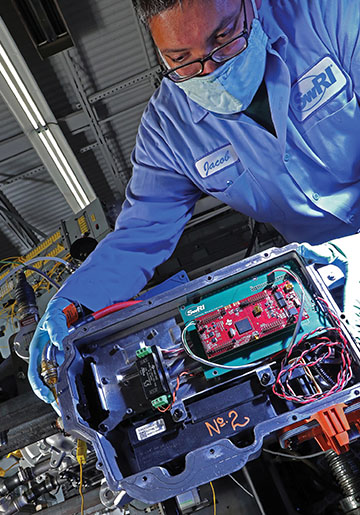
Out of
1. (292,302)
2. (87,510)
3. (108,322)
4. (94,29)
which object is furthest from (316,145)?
(94,29)

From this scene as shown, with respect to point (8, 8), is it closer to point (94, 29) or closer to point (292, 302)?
point (94, 29)

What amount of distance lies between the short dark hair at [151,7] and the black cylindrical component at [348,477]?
168 cm

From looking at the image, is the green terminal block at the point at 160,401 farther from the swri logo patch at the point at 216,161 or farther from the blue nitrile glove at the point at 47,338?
the swri logo patch at the point at 216,161

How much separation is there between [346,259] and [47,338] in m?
1.07

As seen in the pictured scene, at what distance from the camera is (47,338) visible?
1670 millimetres

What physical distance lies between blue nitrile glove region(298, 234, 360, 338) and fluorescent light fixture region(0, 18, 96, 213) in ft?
10.3

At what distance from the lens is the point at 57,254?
3.03 m

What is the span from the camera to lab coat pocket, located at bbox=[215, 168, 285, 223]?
1.88 metres

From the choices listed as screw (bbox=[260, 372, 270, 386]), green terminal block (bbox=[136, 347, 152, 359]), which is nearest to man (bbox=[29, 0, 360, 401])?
green terminal block (bbox=[136, 347, 152, 359])

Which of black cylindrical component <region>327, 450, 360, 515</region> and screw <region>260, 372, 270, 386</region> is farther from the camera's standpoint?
black cylindrical component <region>327, 450, 360, 515</region>

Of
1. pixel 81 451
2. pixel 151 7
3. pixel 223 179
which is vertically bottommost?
pixel 81 451

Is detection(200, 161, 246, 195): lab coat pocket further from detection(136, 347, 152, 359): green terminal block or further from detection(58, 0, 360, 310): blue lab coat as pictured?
detection(136, 347, 152, 359): green terminal block

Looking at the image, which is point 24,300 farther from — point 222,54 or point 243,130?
point 222,54

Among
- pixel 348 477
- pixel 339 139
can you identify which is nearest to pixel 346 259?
pixel 339 139
